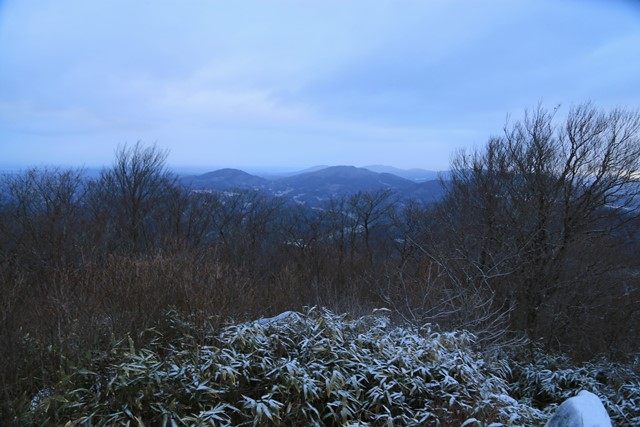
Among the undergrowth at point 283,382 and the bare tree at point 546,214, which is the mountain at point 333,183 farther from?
the undergrowth at point 283,382

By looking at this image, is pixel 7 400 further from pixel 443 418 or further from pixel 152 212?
pixel 152 212

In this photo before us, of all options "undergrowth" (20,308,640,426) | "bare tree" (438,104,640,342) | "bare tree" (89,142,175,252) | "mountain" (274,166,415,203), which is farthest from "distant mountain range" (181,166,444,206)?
"undergrowth" (20,308,640,426)

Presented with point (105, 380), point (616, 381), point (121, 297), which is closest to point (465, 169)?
point (616, 381)

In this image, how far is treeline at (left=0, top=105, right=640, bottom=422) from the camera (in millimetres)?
5543

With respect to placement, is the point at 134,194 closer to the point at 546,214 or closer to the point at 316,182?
the point at 546,214

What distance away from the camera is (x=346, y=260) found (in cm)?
2303

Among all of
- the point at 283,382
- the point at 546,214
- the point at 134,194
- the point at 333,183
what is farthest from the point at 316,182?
the point at 283,382

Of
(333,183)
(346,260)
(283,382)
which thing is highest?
(333,183)

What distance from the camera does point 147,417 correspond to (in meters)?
3.67

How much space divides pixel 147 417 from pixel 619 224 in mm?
14769

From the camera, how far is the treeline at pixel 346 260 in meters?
5.54

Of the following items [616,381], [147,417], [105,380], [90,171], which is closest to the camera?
[147,417]

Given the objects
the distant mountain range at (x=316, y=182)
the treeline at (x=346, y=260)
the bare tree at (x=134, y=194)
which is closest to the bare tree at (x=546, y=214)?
the treeline at (x=346, y=260)

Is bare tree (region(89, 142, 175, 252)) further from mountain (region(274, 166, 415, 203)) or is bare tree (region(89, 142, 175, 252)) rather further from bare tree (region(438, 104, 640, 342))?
mountain (region(274, 166, 415, 203))
